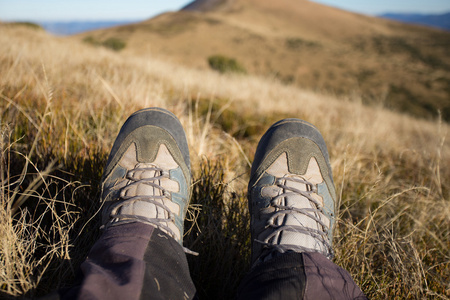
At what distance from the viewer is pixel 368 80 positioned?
29.1 metres

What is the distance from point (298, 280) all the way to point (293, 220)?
40 centimetres

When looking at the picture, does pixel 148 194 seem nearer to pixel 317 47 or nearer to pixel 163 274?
pixel 163 274

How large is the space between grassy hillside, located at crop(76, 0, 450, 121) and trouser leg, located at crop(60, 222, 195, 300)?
15.1 m

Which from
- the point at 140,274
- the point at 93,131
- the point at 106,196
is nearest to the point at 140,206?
the point at 106,196

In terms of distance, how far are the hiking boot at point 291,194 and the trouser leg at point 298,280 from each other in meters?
0.14

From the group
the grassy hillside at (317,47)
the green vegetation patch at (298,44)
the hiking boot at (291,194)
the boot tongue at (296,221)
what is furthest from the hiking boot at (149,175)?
the green vegetation patch at (298,44)

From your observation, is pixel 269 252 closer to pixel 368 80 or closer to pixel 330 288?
pixel 330 288

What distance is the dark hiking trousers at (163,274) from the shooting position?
3.03 feet

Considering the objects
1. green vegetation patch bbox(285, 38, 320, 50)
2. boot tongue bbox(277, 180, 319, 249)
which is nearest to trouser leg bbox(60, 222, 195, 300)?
boot tongue bbox(277, 180, 319, 249)

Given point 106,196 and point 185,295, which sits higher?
point 106,196

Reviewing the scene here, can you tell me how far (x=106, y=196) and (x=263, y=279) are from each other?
0.86m

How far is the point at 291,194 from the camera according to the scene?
1554 mm

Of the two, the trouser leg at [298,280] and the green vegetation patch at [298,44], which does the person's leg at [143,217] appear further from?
the green vegetation patch at [298,44]

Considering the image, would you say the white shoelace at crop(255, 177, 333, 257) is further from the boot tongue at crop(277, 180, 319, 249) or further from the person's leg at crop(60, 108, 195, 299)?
the person's leg at crop(60, 108, 195, 299)
